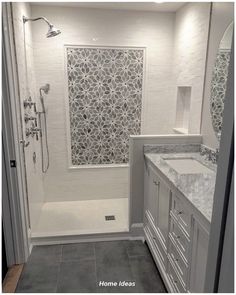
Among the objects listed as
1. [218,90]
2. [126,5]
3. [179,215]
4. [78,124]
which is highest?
[126,5]

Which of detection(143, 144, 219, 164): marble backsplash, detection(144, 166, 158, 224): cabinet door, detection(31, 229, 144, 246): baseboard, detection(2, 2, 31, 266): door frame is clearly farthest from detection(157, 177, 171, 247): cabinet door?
detection(2, 2, 31, 266): door frame

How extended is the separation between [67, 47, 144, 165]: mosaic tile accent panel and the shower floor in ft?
1.93

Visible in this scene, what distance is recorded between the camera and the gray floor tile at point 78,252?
91.1 inches

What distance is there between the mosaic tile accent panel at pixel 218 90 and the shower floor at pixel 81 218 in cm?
148

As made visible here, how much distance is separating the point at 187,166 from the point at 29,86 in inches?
73.4

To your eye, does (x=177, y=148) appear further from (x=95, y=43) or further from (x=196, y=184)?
(x=95, y=43)

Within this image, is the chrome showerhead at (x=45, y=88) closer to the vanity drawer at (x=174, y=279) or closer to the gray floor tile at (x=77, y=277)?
the gray floor tile at (x=77, y=277)

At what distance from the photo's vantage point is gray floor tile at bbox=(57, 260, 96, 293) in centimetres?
193

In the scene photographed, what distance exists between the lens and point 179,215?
163 centimetres

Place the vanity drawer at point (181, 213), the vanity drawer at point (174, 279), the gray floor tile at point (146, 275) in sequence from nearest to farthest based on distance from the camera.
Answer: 1. the vanity drawer at point (181, 213)
2. the vanity drawer at point (174, 279)
3. the gray floor tile at point (146, 275)

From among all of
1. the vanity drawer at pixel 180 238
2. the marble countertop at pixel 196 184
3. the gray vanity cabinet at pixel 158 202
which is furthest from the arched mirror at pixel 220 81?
the vanity drawer at pixel 180 238

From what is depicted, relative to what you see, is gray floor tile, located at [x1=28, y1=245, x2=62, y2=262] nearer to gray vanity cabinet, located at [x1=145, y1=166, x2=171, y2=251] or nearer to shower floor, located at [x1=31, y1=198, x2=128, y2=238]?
shower floor, located at [x1=31, y1=198, x2=128, y2=238]

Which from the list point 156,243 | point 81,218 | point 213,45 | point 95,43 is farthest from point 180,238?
point 95,43

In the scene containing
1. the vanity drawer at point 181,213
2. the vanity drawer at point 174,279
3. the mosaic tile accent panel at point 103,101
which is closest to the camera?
the vanity drawer at point 181,213
